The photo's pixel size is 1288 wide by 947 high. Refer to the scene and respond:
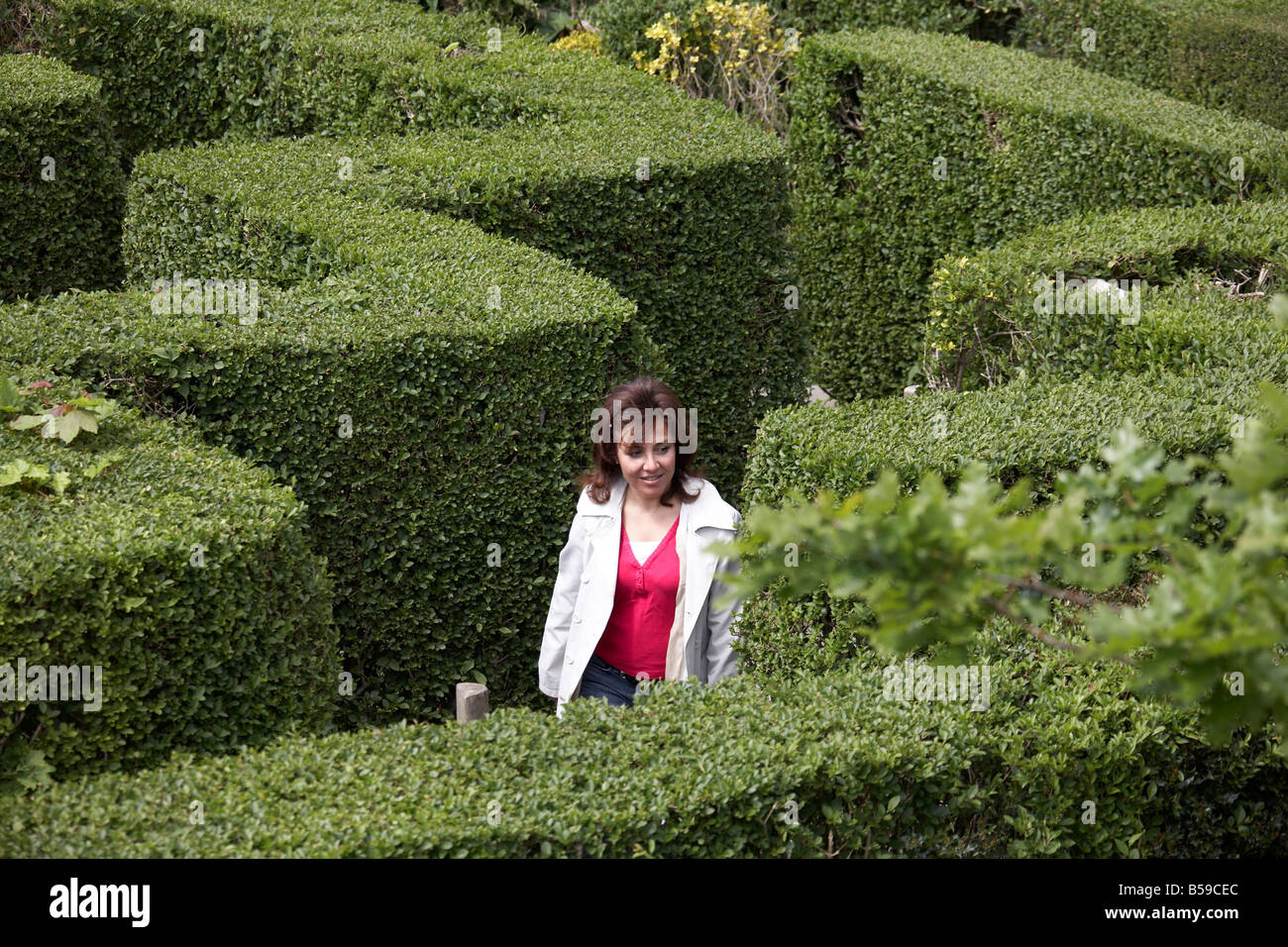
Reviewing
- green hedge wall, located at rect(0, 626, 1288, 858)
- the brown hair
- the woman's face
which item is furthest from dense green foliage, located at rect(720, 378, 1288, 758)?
the brown hair

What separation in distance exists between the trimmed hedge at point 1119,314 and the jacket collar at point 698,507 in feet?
7.65

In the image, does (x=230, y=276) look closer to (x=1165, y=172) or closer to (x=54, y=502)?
(x=54, y=502)

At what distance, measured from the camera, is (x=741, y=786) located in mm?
3920

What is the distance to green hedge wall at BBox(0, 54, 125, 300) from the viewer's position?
9992 mm

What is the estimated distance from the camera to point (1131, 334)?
6785 mm

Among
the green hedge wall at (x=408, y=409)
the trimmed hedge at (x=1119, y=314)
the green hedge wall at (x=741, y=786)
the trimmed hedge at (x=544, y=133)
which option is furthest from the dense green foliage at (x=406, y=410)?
the green hedge wall at (x=741, y=786)

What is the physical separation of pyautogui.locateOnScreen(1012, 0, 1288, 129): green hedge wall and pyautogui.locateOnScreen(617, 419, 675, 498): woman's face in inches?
305

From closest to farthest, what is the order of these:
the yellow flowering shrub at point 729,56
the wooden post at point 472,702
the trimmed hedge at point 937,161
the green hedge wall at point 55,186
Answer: the wooden post at point 472,702, the trimmed hedge at point 937,161, the green hedge wall at point 55,186, the yellow flowering shrub at point 729,56

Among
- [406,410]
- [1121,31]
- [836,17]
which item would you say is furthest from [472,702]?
[836,17]

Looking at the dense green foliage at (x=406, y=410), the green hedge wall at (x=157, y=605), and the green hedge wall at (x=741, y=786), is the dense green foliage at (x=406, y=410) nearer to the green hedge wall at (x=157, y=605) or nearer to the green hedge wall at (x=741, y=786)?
the green hedge wall at (x=157, y=605)

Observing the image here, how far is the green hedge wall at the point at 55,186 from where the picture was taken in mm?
9992

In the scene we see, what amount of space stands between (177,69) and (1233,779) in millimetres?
10270
